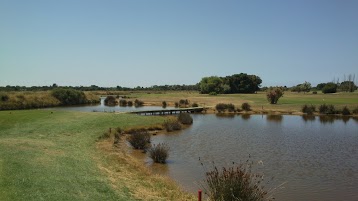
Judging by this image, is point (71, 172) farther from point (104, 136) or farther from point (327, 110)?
point (327, 110)

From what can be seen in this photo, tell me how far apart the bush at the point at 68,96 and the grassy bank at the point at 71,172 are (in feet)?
210

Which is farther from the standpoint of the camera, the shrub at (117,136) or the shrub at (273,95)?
Answer: the shrub at (273,95)

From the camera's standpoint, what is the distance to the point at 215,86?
136 metres

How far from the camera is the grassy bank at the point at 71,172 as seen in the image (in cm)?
1273

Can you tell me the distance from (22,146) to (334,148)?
2375 centimetres

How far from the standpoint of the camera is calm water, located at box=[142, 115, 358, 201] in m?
18.8

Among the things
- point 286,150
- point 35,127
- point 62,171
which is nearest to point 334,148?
point 286,150

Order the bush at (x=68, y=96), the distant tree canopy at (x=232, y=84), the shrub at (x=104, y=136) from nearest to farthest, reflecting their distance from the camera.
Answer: the shrub at (x=104, y=136) < the bush at (x=68, y=96) < the distant tree canopy at (x=232, y=84)

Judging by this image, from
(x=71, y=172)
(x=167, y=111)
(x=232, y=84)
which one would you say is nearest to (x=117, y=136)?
(x=71, y=172)

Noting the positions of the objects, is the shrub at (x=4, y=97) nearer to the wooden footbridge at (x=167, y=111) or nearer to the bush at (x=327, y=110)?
the wooden footbridge at (x=167, y=111)

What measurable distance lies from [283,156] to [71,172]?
53.6 feet

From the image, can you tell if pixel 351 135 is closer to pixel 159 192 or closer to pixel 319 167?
pixel 319 167

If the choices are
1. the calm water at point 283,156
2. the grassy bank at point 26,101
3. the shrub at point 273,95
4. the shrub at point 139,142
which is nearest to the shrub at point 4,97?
the grassy bank at point 26,101

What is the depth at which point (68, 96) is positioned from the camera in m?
94.9
